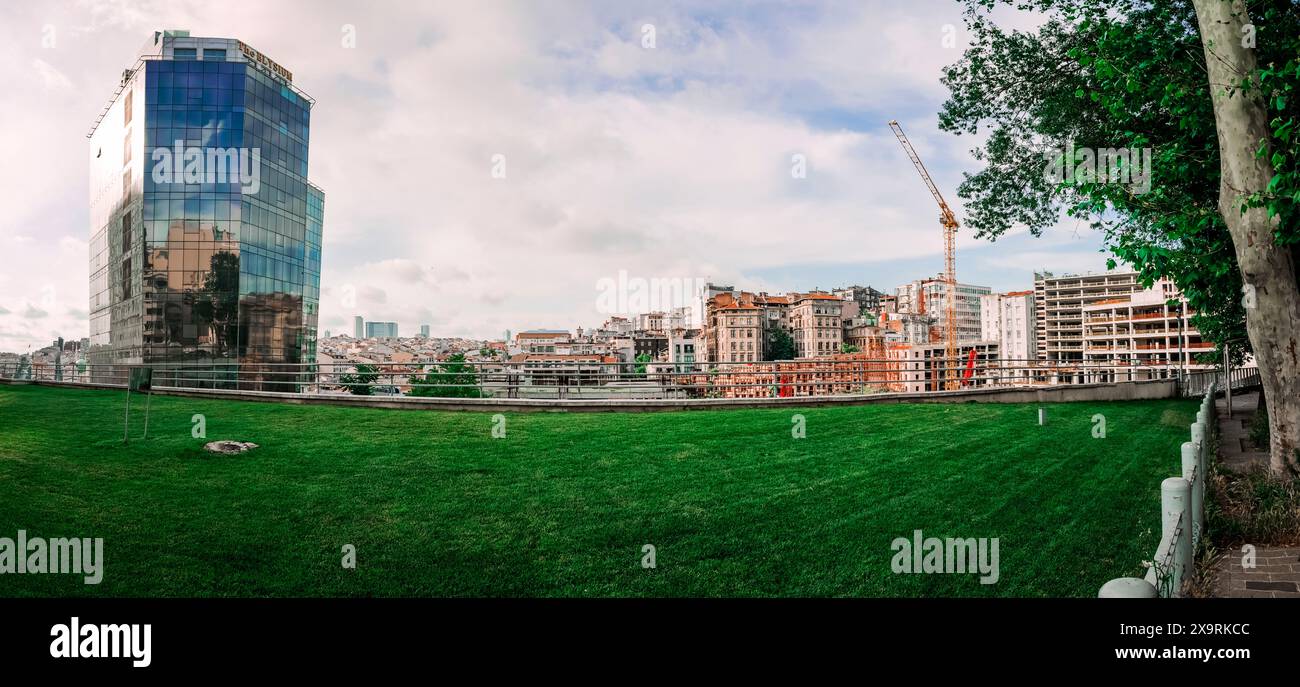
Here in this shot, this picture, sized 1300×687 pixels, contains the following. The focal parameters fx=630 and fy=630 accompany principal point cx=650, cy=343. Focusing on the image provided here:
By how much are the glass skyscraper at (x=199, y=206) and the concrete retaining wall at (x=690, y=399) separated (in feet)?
56.0

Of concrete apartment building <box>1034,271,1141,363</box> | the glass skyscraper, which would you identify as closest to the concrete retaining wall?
the glass skyscraper

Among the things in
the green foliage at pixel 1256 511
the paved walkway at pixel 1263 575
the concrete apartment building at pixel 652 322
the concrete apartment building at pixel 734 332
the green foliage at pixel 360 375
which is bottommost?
the paved walkway at pixel 1263 575

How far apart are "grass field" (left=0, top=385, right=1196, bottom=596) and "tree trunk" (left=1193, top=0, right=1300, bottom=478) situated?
79.5 inches

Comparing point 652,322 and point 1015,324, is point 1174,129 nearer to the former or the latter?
point 1015,324

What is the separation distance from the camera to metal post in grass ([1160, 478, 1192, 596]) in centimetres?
461

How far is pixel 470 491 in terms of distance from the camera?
276 inches

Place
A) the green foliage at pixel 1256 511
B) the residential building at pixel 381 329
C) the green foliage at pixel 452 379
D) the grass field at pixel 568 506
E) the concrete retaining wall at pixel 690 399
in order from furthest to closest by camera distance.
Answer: the residential building at pixel 381 329 → the concrete retaining wall at pixel 690 399 → the green foliage at pixel 452 379 → the green foliage at pixel 1256 511 → the grass field at pixel 568 506

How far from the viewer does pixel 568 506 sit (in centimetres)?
650

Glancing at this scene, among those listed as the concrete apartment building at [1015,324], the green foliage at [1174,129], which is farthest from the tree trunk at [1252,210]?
the concrete apartment building at [1015,324]

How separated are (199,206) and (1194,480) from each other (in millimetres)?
44116

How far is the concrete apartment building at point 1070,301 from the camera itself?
130 metres

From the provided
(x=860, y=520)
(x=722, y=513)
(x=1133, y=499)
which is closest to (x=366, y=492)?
(x=722, y=513)

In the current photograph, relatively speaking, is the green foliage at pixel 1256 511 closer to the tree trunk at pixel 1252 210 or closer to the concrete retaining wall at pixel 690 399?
Result: the tree trunk at pixel 1252 210

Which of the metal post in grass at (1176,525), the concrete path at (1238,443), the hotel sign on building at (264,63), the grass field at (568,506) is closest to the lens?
the metal post in grass at (1176,525)
